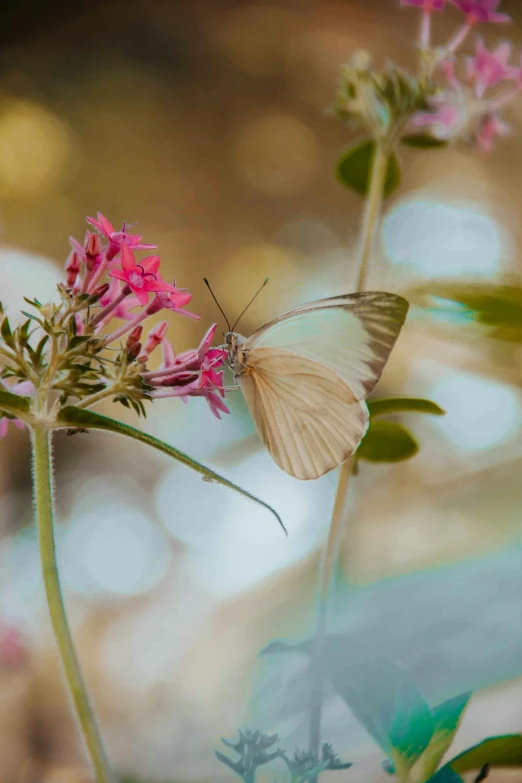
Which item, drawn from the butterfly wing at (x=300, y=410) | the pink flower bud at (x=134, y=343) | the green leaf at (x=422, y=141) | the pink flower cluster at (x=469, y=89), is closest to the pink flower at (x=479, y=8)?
the pink flower cluster at (x=469, y=89)

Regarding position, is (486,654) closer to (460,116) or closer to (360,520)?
(360,520)

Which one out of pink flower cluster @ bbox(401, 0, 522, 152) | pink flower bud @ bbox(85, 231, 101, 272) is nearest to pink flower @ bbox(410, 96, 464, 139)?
pink flower cluster @ bbox(401, 0, 522, 152)

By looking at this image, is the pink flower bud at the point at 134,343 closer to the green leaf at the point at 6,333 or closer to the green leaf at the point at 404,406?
the green leaf at the point at 6,333

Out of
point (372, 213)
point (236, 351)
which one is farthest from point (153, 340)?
point (372, 213)

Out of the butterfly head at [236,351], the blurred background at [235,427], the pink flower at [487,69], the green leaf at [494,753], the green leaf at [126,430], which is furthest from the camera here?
the blurred background at [235,427]

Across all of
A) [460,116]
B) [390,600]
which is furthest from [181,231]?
[390,600]
